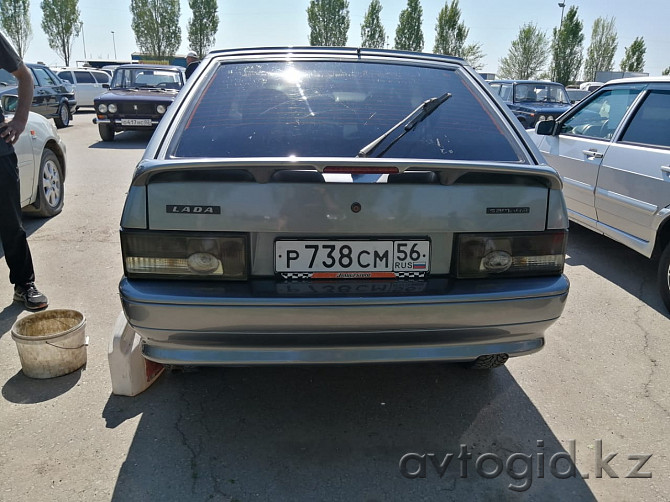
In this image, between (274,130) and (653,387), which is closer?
(274,130)

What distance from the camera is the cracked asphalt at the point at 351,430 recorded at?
7.10 ft

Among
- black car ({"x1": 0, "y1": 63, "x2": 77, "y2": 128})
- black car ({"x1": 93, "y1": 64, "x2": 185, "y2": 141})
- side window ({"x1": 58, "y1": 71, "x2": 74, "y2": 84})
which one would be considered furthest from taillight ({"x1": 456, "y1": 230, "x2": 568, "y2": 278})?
side window ({"x1": 58, "y1": 71, "x2": 74, "y2": 84})

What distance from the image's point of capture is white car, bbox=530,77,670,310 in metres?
4.12

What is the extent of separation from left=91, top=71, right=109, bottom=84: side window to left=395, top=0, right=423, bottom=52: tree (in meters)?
31.2

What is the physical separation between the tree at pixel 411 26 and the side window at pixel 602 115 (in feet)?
152

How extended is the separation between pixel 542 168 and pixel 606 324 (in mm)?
2066

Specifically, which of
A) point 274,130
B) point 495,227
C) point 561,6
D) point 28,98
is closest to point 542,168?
point 495,227

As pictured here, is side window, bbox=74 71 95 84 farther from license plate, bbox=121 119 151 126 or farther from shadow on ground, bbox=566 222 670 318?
shadow on ground, bbox=566 222 670 318

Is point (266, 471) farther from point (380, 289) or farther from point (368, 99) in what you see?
point (368, 99)

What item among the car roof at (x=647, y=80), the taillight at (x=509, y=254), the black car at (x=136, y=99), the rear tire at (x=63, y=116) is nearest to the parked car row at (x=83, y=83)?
the rear tire at (x=63, y=116)

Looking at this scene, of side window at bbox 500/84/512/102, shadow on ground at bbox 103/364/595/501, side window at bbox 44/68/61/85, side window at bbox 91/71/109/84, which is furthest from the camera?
side window at bbox 91/71/109/84

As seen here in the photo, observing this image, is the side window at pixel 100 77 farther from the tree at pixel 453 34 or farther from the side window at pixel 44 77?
the tree at pixel 453 34

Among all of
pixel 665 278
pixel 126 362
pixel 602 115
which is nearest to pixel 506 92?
pixel 602 115

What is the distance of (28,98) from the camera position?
11.9 feet
